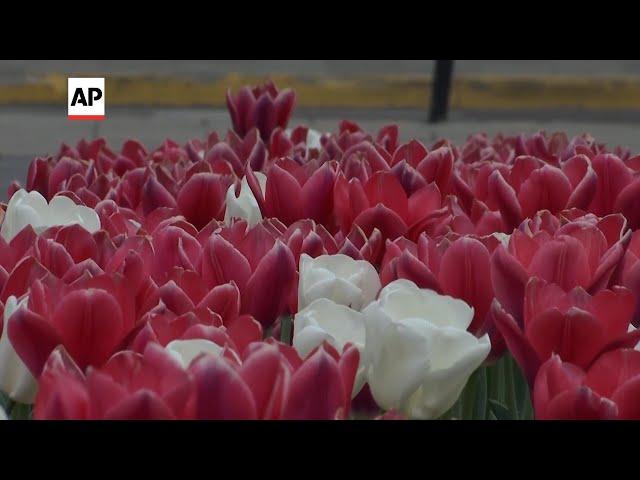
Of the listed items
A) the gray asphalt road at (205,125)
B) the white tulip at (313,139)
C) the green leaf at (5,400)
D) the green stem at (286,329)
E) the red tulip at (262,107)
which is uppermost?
the red tulip at (262,107)

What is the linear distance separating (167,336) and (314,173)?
0.67 meters

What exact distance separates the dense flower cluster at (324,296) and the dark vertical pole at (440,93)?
347 inches

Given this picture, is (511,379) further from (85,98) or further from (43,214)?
(85,98)

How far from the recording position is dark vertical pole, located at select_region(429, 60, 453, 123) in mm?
10867

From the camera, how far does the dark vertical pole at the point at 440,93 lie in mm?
10867

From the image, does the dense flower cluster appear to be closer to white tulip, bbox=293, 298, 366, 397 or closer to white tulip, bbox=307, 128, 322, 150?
white tulip, bbox=293, 298, 366, 397

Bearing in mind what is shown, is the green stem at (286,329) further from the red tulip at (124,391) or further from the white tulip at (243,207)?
the red tulip at (124,391)

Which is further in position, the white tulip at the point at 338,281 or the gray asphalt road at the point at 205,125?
the gray asphalt road at the point at 205,125

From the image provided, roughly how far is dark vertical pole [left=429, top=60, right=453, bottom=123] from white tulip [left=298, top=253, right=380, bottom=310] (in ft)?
30.9

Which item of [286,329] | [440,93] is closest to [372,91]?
[440,93]

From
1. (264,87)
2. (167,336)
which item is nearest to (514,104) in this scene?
(264,87)

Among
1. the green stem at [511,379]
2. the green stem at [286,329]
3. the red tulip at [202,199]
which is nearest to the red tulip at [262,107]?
the red tulip at [202,199]

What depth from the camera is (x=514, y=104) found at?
44.1ft
